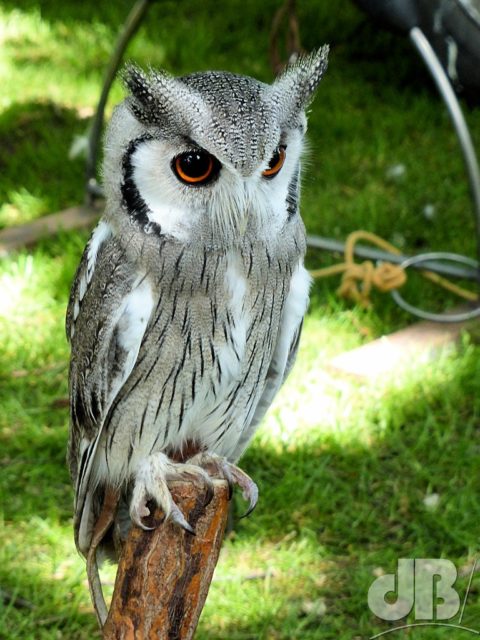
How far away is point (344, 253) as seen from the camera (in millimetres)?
3842

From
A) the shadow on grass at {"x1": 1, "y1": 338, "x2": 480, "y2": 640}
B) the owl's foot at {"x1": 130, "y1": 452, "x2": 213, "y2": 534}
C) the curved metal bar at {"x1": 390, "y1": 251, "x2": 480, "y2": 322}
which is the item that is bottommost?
the shadow on grass at {"x1": 1, "y1": 338, "x2": 480, "y2": 640}

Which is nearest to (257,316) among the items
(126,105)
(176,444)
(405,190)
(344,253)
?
(176,444)

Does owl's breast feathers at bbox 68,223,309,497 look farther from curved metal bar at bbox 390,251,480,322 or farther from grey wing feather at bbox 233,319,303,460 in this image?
curved metal bar at bbox 390,251,480,322

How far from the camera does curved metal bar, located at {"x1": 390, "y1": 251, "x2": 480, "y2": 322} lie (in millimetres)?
3595

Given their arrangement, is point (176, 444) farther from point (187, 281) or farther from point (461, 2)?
point (461, 2)

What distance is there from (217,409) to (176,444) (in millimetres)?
131

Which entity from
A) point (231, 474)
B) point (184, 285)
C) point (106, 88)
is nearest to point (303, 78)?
point (184, 285)

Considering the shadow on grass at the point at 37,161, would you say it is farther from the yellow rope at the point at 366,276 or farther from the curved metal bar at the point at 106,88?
the yellow rope at the point at 366,276

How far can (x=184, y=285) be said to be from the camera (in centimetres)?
186

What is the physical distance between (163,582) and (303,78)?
96 centimetres

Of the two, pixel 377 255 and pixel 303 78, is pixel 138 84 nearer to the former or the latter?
pixel 303 78

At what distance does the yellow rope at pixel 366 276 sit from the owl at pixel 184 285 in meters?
1.46

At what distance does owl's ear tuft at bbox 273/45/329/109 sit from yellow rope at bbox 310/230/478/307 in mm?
1864

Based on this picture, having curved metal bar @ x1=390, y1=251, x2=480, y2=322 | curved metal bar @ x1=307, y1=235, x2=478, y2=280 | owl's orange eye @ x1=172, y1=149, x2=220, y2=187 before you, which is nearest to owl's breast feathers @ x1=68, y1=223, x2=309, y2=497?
owl's orange eye @ x1=172, y1=149, x2=220, y2=187
